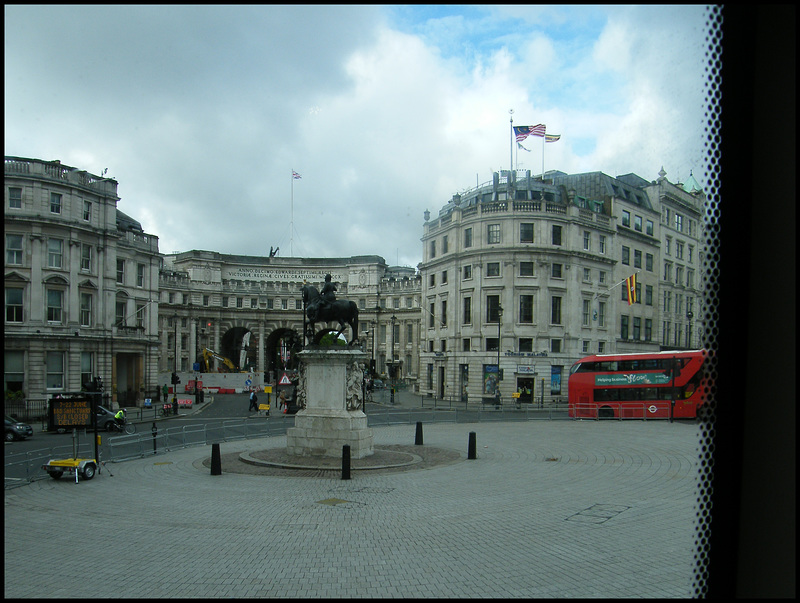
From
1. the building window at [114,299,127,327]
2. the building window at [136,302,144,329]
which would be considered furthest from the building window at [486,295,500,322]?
the building window at [114,299,127,327]

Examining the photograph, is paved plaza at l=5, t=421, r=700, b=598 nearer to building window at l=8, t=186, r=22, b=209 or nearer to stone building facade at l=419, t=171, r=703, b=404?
building window at l=8, t=186, r=22, b=209

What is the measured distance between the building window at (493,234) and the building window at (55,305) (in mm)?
33741

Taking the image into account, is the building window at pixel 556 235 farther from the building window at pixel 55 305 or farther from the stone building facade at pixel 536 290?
the building window at pixel 55 305

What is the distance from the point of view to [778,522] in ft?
7.91

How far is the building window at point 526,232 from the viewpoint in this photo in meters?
50.8

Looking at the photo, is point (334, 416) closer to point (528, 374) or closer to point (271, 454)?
point (271, 454)

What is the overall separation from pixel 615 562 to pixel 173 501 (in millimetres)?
9055

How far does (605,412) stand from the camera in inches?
1355

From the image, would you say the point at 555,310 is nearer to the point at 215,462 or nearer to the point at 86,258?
the point at 86,258

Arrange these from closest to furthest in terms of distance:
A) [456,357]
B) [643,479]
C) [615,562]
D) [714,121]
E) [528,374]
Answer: [714,121]
[615,562]
[643,479]
[528,374]
[456,357]

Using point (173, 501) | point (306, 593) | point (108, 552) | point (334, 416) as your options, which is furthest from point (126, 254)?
point (306, 593)

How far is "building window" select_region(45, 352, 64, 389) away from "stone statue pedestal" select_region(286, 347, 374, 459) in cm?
2400

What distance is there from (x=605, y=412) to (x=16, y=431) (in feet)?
101

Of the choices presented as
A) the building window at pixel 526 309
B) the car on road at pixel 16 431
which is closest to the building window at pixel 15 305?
the car on road at pixel 16 431
